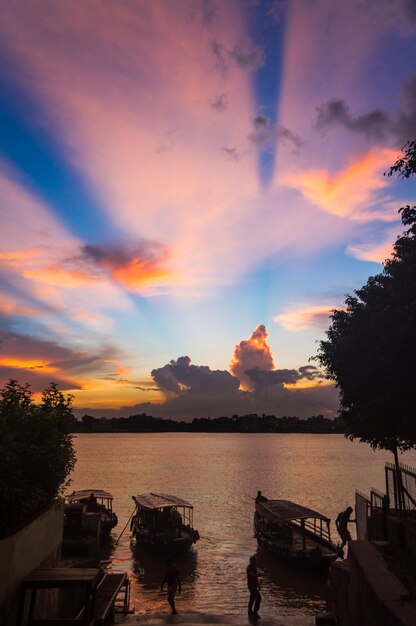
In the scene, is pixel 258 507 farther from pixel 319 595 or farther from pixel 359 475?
pixel 359 475

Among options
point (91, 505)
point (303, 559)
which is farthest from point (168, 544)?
point (91, 505)

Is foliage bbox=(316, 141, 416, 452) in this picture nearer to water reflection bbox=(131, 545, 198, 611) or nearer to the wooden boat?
the wooden boat

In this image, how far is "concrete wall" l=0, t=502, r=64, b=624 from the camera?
12102mm

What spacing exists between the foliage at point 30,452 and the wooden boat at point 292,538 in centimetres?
1774

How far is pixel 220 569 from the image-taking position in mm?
32531

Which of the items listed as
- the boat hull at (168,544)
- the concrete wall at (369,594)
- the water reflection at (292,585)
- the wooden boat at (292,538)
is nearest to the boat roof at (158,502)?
the boat hull at (168,544)

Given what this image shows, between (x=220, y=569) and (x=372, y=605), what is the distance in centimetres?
2495

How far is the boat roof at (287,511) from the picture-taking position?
3222 cm

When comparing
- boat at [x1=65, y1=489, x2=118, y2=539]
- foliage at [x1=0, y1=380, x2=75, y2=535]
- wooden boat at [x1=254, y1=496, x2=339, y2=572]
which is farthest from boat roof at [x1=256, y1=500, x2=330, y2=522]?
foliage at [x1=0, y1=380, x2=75, y2=535]

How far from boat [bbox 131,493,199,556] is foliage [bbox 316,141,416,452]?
1626cm

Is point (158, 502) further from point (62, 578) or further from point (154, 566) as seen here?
point (62, 578)

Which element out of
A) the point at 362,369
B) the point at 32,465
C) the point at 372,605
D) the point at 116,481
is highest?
the point at 362,369

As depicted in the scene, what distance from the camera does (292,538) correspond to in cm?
3347

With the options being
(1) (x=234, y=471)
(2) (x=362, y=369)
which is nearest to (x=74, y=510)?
(2) (x=362, y=369)
